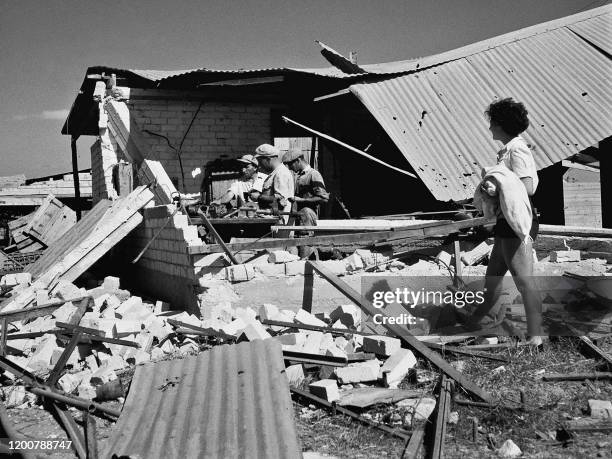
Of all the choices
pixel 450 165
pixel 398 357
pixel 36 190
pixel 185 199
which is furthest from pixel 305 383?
pixel 36 190

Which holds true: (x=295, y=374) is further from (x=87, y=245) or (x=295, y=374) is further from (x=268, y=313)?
(x=87, y=245)

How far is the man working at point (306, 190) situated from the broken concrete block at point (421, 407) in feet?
9.85

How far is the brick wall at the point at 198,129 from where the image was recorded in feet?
29.9

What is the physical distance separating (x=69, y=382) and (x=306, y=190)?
139 inches

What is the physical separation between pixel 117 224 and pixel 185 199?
3.93ft

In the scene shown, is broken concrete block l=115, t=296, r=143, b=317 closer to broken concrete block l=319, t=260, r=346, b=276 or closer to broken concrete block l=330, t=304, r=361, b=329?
broken concrete block l=319, t=260, r=346, b=276

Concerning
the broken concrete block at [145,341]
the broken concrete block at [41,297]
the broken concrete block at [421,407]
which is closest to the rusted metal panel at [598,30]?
the broken concrete block at [421,407]

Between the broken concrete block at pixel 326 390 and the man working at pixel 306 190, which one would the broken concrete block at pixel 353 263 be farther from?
the broken concrete block at pixel 326 390

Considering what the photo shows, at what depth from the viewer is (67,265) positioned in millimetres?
7027

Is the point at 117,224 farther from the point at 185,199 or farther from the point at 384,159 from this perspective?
the point at 384,159

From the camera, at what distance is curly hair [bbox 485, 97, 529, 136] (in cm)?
429

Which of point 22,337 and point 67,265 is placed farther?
point 67,265

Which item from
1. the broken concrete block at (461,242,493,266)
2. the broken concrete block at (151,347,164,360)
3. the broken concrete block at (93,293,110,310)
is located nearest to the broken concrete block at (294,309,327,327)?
the broken concrete block at (151,347,164,360)

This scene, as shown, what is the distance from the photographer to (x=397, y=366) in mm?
3943
